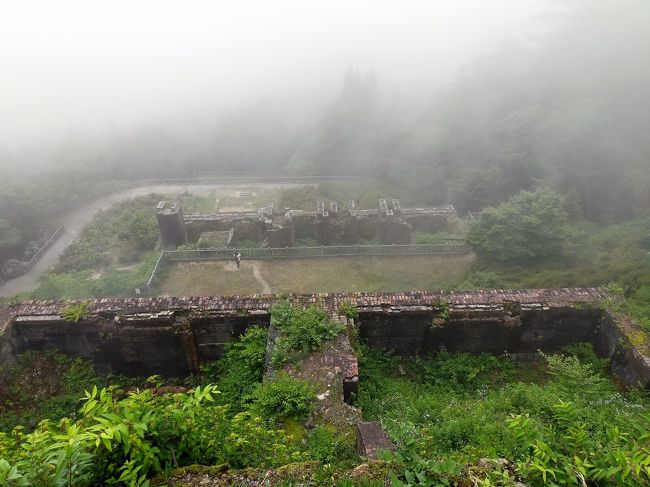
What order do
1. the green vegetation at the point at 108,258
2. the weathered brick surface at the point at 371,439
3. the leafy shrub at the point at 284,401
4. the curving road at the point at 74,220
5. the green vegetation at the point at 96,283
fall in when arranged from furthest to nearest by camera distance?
the curving road at the point at 74,220 → the green vegetation at the point at 108,258 → the green vegetation at the point at 96,283 → the leafy shrub at the point at 284,401 → the weathered brick surface at the point at 371,439

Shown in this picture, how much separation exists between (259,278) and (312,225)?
5.53m

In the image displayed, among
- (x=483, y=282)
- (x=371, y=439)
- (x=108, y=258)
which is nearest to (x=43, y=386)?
(x=371, y=439)

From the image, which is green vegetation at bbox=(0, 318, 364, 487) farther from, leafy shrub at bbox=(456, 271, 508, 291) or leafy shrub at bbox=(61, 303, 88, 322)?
leafy shrub at bbox=(456, 271, 508, 291)

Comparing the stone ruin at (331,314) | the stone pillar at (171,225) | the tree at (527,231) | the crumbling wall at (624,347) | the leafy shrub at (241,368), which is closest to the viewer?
the leafy shrub at (241,368)

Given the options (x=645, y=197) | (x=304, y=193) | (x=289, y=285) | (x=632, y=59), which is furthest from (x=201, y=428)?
(x=632, y=59)

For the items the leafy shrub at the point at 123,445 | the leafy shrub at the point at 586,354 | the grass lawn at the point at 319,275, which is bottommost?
the grass lawn at the point at 319,275

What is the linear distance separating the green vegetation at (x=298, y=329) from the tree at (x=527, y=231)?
33.7 feet

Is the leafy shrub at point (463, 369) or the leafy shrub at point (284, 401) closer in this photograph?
the leafy shrub at point (284, 401)

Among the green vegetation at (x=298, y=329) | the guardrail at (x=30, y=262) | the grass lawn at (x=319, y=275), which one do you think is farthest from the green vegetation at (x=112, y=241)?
the green vegetation at (x=298, y=329)

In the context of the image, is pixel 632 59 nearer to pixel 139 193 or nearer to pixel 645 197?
pixel 645 197

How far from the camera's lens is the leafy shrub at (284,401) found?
7965 mm

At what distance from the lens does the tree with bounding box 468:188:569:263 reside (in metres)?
17.4

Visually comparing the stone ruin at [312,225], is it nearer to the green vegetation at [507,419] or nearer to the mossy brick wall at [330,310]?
the mossy brick wall at [330,310]

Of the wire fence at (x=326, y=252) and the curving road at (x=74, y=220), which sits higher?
the wire fence at (x=326, y=252)
